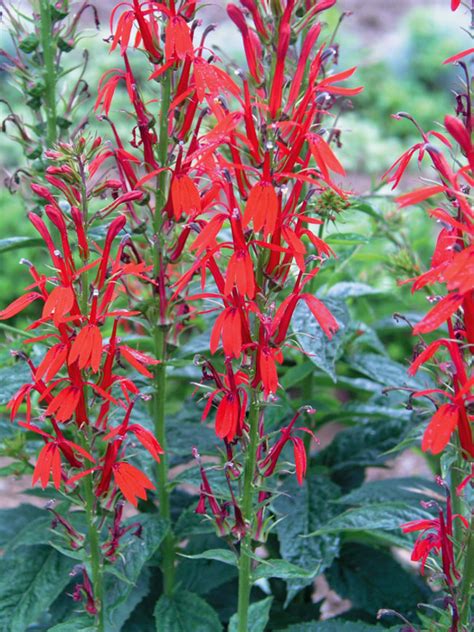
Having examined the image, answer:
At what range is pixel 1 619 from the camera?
2.09 meters

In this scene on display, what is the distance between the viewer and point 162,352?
6.82ft

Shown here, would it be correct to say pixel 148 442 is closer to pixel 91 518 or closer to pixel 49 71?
pixel 91 518

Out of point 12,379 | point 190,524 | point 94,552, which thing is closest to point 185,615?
point 190,524

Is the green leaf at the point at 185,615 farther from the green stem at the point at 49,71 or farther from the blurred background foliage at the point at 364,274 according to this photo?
the green stem at the point at 49,71

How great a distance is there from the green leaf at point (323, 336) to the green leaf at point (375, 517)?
0.31 metres

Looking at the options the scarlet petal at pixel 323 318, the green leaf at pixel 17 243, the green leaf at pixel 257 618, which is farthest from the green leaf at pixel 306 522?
the green leaf at pixel 17 243

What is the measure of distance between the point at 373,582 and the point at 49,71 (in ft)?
5.39

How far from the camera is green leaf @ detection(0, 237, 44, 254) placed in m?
2.21

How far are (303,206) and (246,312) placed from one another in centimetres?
21

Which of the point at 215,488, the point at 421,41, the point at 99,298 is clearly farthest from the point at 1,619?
the point at 421,41

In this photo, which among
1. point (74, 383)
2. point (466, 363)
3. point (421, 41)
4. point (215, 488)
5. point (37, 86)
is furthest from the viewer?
point (421, 41)

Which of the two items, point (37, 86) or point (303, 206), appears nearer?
point (303, 206)

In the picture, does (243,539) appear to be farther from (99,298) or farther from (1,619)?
(1,619)

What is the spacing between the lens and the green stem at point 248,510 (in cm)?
166
